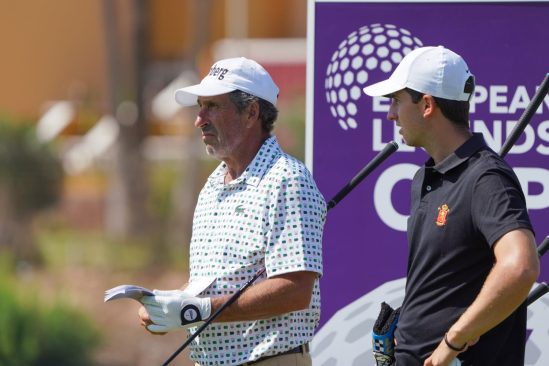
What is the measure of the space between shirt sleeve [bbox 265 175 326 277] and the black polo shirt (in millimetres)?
351

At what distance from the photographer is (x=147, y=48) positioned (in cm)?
1459

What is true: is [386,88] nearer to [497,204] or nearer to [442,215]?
[442,215]

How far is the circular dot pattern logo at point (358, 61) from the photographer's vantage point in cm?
372

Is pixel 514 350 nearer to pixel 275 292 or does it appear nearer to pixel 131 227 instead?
pixel 275 292

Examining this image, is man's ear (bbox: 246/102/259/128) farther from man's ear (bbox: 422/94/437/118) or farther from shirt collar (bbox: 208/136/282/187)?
man's ear (bbox: 422/94/437/118)

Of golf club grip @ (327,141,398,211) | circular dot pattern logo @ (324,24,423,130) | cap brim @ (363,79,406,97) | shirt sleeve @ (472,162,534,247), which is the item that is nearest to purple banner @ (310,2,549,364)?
circular dot pattern logo @ (324,24,423,130)

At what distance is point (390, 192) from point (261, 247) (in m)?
1.05

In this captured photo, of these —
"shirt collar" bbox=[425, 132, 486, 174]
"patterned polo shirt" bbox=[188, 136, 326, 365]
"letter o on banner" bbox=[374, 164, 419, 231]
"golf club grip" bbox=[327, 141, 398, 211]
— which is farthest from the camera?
"letter o on banner" bbox=[374, 164, 419, 231]

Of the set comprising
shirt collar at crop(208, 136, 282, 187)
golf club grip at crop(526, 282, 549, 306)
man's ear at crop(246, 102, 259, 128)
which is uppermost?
man's ear at crop(246, 102, 259, 128)

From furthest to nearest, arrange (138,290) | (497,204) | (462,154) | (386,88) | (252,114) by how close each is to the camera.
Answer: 1. (252,114)
2. (138,290)
3. (386,88)
4. (462,154)
5. (497,204)

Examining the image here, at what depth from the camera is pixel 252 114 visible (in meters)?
3.16

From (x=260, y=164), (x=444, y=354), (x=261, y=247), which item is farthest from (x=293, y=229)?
(x=444, y=354)

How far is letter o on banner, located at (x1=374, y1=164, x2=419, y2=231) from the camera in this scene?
3.74 metres

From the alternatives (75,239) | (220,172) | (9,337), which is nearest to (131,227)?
(75,239)
